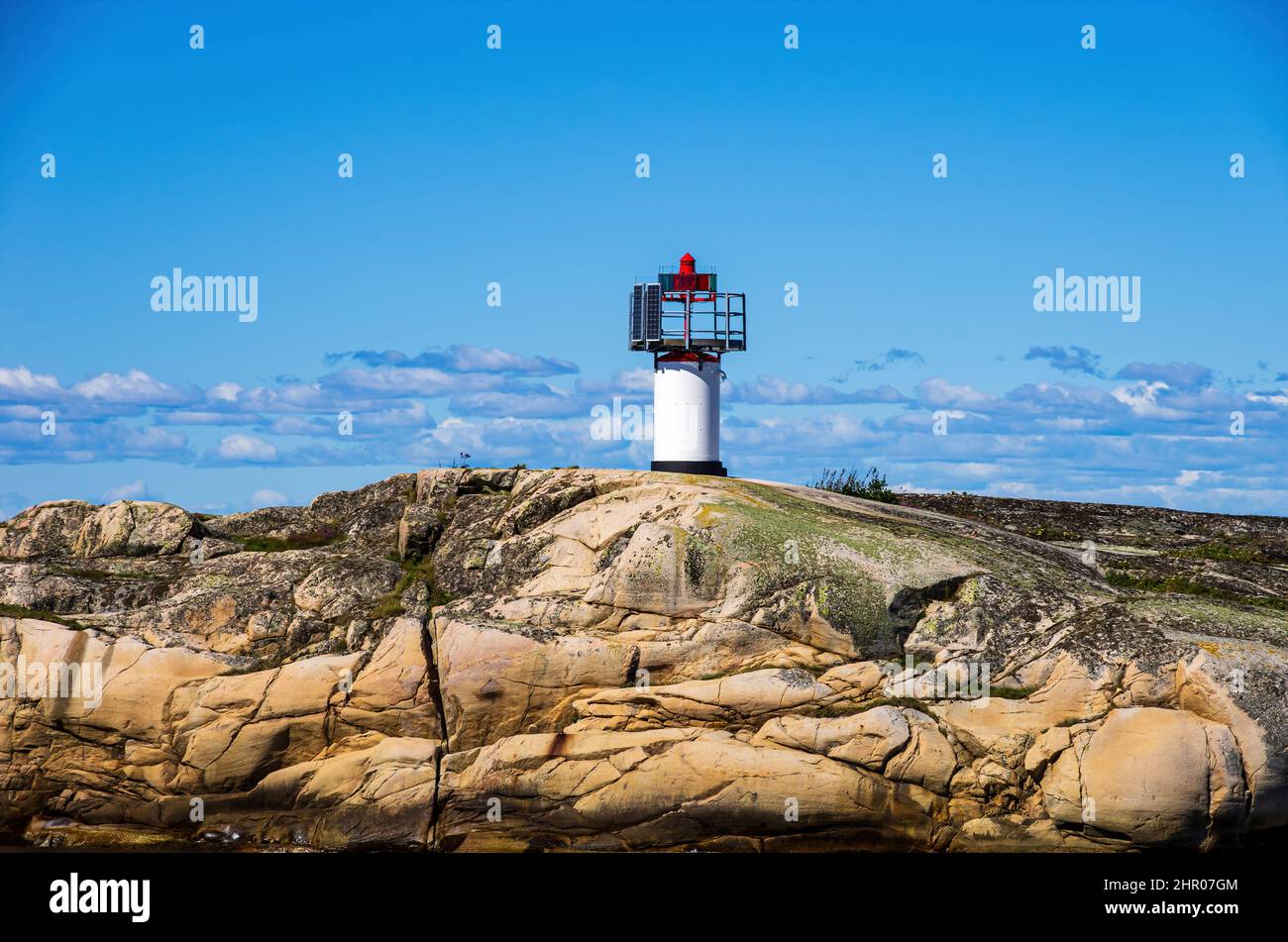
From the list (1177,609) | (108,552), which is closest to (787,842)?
(1177,609)

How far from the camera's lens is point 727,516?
30.3 metres

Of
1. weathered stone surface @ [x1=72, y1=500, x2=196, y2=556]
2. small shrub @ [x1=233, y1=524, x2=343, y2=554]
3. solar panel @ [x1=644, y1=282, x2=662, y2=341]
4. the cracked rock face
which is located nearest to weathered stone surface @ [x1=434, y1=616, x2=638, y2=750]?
the cracked rock face

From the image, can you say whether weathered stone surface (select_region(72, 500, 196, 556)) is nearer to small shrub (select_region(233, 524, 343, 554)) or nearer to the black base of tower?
small shrub (select_region(233, 524, 343, 554))

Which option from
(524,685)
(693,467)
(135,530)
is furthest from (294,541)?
(693,467)

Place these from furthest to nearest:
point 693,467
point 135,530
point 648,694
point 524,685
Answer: point 693,467
point 135,530
point 524,685
point 648,694

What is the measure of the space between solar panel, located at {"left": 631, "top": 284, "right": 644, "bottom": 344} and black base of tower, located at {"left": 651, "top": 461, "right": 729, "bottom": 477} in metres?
3.25

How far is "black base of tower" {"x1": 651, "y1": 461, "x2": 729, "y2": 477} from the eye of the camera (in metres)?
35.2

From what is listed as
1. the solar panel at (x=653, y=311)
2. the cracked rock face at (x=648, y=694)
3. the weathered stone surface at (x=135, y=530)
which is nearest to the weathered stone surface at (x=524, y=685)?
the cracked rock face at (x=648, y=694)

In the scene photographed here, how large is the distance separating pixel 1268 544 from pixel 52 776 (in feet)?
104

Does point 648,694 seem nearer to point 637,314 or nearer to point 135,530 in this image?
point 637,314

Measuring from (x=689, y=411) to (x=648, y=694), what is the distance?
31.8ft

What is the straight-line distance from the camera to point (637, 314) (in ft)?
118
